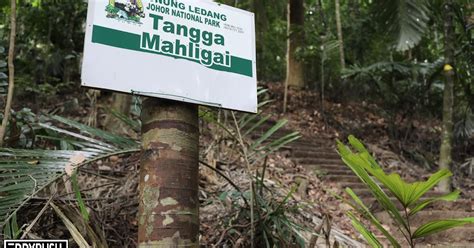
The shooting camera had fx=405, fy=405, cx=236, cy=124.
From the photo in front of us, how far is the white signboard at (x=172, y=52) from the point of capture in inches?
66.9

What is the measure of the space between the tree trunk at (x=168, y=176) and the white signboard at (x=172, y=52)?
98 mm

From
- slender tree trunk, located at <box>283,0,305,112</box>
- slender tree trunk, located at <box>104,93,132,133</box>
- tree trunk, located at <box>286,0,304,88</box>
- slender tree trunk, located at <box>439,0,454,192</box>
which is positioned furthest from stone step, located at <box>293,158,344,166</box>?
tree trunk, located at <box>286,0,304,88</box>

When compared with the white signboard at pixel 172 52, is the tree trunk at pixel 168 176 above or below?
below

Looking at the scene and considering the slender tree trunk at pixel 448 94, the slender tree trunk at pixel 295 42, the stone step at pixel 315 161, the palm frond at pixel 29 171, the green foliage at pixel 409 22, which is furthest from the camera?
the slender tree trunk at pixel 295 42

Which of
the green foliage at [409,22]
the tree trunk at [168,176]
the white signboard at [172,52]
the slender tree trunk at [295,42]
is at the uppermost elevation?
the slender tree trunk at [295,42]

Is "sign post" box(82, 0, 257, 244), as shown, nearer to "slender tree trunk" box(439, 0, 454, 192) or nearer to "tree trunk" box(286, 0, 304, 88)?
"slender tree trunk" box(439, 0, 454, 192)

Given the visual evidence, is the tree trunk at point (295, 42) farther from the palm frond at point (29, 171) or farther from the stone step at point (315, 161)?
the palm frond at point (29, 171)

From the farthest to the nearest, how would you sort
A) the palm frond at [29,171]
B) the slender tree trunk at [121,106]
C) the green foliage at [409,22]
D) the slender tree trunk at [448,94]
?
1. the green foliage at [409,22]
2. the slender tree trunk at [448,94]
3. the slender tree trunk at [121,106]
4. the palm frond at [29,171]

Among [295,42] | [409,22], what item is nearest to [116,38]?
[409,22]

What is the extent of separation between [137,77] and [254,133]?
505cm

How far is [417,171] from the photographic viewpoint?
7031 millimetres

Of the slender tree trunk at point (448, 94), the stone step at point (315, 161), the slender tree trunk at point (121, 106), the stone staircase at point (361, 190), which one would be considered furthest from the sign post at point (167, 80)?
the slender tree trunk at point (448, 94)

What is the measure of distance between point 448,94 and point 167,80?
5.36 meters

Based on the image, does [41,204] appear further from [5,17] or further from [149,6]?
[5,17]
